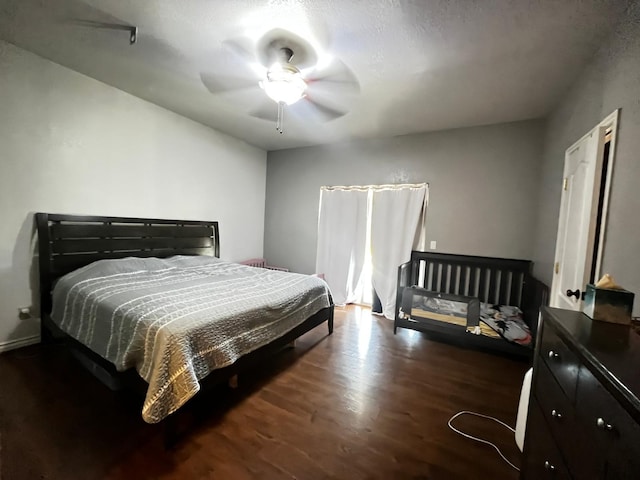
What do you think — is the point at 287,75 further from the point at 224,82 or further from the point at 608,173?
the point at 608,173

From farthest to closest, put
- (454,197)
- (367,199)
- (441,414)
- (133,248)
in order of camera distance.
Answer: (367,199) → (454,197) → (133,248) → (441,414)

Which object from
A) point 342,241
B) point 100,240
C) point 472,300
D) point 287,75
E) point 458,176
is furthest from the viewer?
point 342,241

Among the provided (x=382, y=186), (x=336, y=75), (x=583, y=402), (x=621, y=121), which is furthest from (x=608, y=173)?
(x=382, y=186)

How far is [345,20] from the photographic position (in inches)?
64.5

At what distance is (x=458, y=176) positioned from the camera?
336 cm

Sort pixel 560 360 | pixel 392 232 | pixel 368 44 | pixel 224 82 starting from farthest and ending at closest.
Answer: pixel 392 232
pixel 224 82
pixel 368 44
pixel 560 360

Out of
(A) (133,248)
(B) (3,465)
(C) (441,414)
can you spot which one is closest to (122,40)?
(A) (133,248)

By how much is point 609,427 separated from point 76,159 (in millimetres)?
3767

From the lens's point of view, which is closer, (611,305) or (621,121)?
(611,305)

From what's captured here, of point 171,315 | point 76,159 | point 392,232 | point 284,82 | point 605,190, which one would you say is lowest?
point 171,315

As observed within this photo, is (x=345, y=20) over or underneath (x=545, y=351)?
over

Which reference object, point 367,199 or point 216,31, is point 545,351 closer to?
point 216,31

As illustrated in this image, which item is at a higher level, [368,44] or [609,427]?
[368,44]

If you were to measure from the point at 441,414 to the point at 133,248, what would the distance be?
328cm
